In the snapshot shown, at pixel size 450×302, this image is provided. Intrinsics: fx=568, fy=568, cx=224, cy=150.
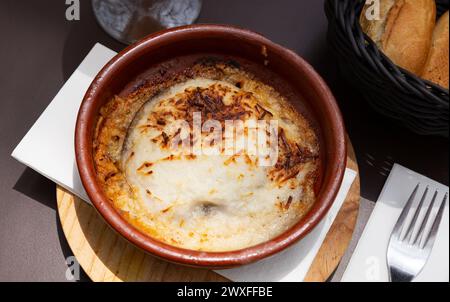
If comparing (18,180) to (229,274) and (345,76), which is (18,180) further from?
(345,76)

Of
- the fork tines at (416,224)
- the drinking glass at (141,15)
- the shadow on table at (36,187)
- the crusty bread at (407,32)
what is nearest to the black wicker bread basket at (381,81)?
the crusty bread at (407,32)

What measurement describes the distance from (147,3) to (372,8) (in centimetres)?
54

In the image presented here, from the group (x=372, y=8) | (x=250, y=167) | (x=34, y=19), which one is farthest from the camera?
(x=34, y=19)

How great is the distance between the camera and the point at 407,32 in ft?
3.77

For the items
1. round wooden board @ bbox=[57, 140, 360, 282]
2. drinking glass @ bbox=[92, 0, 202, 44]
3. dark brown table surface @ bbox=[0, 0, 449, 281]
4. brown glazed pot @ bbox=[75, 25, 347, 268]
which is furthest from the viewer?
drinking glass @ bbox=[92, 0, 202, 44]

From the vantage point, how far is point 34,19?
54.7 inches

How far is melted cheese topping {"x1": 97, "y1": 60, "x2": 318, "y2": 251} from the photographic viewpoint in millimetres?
1043

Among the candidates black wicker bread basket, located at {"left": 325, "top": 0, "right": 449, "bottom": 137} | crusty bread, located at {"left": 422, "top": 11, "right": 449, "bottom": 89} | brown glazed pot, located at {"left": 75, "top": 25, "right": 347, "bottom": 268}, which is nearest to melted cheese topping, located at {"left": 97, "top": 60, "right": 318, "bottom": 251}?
brown glazed pot, located at {"left": 75, "top": 25, "right": 347, "bottom": 268}

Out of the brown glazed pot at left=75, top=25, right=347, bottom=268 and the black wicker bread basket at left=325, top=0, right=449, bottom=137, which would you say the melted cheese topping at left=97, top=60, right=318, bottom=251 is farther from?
the black wicker bread basket at left=325, top=0, right=449, bottom=137

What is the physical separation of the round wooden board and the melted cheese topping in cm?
9

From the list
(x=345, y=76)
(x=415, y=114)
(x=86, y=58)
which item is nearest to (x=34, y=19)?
(x=86, y=58)

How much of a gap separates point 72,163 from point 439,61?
2.54 feet

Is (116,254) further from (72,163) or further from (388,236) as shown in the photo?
(388,236)

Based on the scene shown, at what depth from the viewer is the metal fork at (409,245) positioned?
1.17 m
